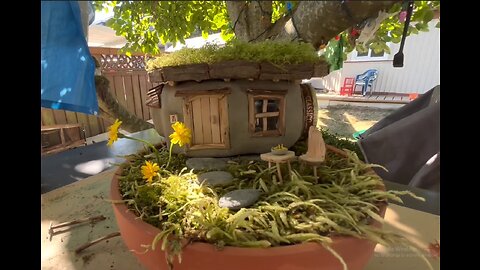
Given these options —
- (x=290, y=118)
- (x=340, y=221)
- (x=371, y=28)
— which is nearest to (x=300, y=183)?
(x=340, y=221)

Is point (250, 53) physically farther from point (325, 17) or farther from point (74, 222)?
point (74, 222)

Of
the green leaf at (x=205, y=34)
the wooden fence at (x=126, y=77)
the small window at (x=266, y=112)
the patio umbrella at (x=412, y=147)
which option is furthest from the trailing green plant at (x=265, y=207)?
the patio umbrella at (x=412, y=147)

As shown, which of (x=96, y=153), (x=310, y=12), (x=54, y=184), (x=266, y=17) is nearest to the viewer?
(x=310, y=12)

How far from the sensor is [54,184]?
4.08 feet

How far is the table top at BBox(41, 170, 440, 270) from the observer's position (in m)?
0.72

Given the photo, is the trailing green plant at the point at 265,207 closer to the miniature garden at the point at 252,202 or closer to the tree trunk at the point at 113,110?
the miniature garden at the point at 252,202

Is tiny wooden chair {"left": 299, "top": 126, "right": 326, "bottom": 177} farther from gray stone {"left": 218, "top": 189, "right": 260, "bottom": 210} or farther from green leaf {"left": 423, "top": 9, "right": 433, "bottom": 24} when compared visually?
green leaf {"left": 423, "top": 9, "right": 433, "bottom": 24}

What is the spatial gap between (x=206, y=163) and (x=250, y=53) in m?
0.34

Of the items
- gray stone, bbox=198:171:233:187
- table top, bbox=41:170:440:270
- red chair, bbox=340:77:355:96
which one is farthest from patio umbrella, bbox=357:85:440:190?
red chair, bbox=340:77:355:96

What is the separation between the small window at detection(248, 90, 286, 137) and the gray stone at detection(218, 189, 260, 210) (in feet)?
0.71

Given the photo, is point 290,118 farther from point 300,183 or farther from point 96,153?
point 96,153

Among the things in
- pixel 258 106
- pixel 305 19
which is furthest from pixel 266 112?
pixel 305 19

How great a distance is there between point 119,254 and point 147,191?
301mm

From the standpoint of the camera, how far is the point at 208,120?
0.75 meters
